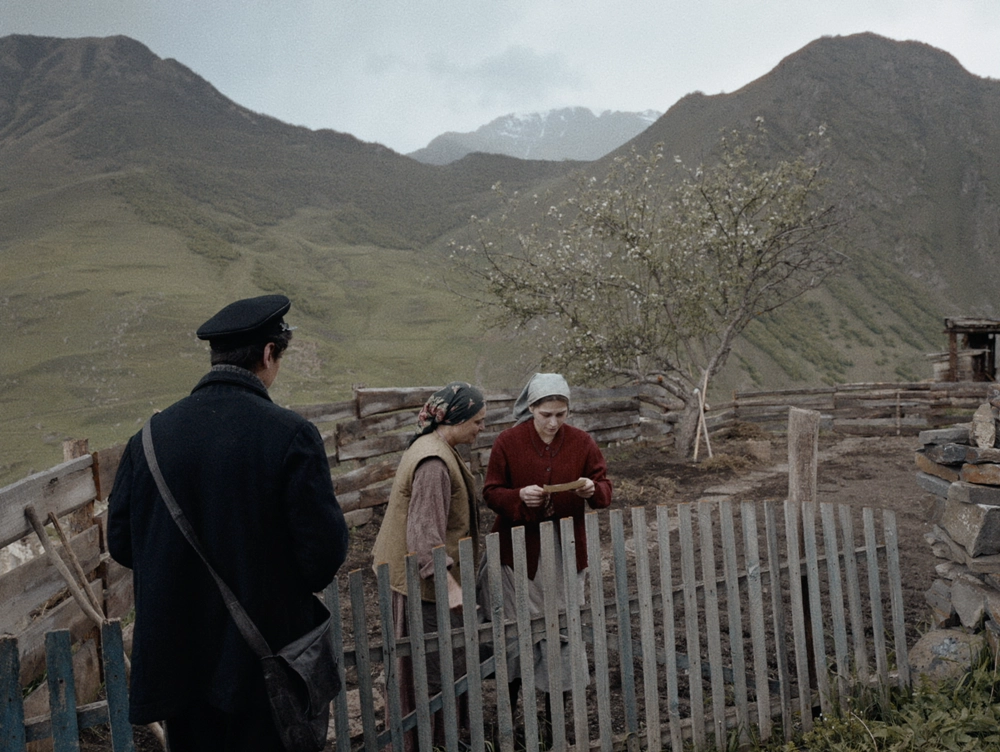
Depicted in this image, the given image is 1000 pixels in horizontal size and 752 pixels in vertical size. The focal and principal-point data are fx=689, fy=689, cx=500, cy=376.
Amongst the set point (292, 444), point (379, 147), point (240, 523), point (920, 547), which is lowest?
point (920, 547)

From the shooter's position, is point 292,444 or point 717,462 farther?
point 717,462

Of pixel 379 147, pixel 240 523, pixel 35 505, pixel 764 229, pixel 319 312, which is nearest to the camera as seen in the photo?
pixel 240 523

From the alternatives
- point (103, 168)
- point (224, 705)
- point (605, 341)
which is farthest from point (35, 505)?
point (103, 168)

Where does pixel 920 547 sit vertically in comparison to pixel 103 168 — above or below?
below

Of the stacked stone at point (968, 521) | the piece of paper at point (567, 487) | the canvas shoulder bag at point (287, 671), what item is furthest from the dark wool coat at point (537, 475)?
the stacked stone at point (968, 521)

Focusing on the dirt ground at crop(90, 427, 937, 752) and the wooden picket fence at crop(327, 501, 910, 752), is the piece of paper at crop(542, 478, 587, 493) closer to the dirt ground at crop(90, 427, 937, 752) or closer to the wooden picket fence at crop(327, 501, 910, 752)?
the wooden picket fence at crop(327, 501, 910, 752)

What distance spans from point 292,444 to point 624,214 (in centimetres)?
1183

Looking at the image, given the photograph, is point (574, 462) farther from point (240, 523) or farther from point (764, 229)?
point (764, 229)

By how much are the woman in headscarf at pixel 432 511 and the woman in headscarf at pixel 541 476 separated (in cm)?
37

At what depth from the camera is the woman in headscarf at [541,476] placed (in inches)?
148

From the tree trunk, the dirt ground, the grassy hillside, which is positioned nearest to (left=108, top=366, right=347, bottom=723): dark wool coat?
the dirt ground

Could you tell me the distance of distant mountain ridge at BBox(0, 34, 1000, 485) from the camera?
38.4 metres

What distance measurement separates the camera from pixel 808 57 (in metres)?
96.0

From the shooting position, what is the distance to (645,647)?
345cm
